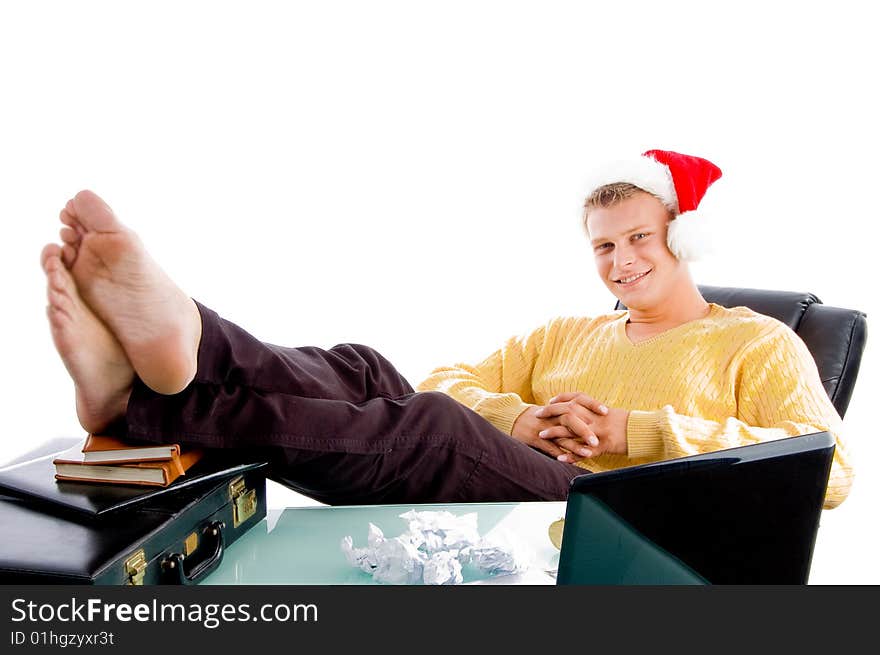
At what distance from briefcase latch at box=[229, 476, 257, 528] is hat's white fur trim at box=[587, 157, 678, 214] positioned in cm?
113

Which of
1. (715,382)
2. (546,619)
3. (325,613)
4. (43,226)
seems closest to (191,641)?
(325,613)

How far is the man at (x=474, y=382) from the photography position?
131 centimetres

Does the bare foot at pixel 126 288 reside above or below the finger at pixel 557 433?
above

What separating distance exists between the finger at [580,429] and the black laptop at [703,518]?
95cm

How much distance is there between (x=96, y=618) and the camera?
970mm

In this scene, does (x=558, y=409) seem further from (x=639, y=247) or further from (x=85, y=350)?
(x=85, y=350)

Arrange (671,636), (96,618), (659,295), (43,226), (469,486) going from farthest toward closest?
(43,226), (659,295), (469,486), (96,618), (671,636)

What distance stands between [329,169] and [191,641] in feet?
7.63

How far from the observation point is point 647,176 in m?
1.98

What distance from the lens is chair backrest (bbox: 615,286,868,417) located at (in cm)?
192

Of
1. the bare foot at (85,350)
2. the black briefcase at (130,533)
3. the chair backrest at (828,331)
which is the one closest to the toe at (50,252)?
the bare foot at (85,350)

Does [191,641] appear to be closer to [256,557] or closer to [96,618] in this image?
[96,618]

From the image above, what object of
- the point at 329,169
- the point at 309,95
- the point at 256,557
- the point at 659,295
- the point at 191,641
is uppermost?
the point at 309,95

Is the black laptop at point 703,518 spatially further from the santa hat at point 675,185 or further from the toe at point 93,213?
the santa hat at point 675,185
